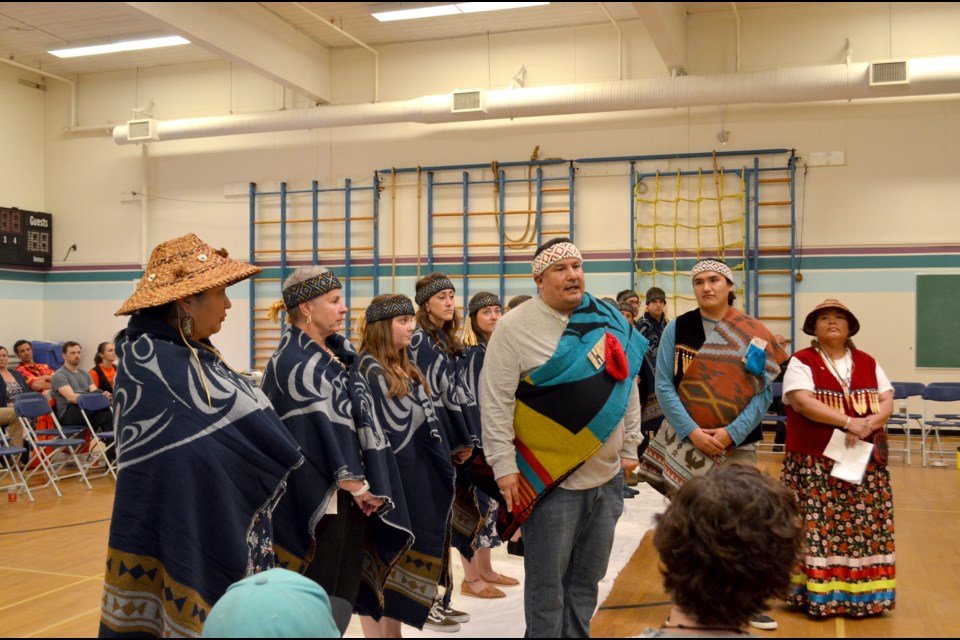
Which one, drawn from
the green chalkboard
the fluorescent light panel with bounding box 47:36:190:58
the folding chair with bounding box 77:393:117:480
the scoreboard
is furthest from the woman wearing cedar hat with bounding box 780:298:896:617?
the scoreboard

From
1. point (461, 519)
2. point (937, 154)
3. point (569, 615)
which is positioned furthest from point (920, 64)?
point (569, 615)

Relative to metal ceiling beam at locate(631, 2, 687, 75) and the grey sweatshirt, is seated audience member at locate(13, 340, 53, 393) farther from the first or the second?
the grey sweatshirt

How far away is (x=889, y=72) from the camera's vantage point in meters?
9.31

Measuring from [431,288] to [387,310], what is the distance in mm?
743

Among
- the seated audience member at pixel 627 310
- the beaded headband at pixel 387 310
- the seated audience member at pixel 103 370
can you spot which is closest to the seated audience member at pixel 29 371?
the seated audience member at pixel 103 370

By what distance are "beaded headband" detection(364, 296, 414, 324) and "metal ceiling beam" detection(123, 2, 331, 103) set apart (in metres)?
6.50

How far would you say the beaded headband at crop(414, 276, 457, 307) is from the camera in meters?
4.03

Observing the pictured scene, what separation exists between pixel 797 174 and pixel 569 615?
8990 mm

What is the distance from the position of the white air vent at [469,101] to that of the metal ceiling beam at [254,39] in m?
2.32

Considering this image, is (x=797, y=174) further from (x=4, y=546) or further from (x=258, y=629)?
(x=258, y=629)

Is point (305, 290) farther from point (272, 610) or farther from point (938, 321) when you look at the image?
point (938, 321)

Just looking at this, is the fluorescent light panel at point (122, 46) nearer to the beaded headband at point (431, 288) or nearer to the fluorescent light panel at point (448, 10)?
the fluorescent light panel at point (448, 10)

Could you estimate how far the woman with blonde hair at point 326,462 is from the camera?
2746 mm

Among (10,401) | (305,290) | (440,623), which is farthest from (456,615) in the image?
(10,401)
